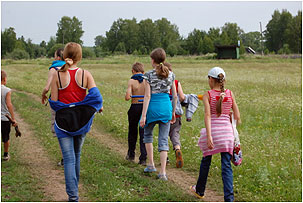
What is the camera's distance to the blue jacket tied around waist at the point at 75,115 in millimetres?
5375

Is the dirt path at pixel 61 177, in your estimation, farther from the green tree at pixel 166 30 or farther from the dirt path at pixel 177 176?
the green tree at pixel 166 30

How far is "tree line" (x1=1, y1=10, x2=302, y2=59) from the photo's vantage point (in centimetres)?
10925

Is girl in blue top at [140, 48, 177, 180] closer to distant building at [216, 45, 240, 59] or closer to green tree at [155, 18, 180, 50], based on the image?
distant building at [216, 45, 240, 59]

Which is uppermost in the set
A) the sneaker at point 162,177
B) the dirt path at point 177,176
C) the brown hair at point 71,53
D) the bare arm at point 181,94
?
the brown hair at point 71,53

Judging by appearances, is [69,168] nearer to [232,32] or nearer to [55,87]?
[55,87]

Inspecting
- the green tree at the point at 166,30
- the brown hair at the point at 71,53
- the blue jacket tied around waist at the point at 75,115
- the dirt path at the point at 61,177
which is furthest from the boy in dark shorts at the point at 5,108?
the green tree at the point at 166,30

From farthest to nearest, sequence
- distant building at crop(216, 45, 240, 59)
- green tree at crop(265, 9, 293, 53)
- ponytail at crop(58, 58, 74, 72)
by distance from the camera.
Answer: green tree at crop(265, 9, 293, 53), distant building at crop(216, 45, 240, 59), ponytail at crop(58, 58, 74, 72)

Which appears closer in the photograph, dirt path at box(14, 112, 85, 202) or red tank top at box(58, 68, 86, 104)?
red tank top at box(58, 68, 86, 104)

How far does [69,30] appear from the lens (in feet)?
416

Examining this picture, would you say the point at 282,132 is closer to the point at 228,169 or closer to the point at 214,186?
the point at 214,186

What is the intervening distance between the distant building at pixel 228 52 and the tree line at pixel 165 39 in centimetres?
1998

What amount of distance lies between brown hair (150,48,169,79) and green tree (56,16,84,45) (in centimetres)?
12211

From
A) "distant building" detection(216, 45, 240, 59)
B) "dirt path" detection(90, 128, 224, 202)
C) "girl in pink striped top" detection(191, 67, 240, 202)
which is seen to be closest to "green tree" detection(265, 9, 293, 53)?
"distant building" detection(216, 45, 240, 59)

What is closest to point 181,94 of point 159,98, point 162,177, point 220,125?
point 159,98
